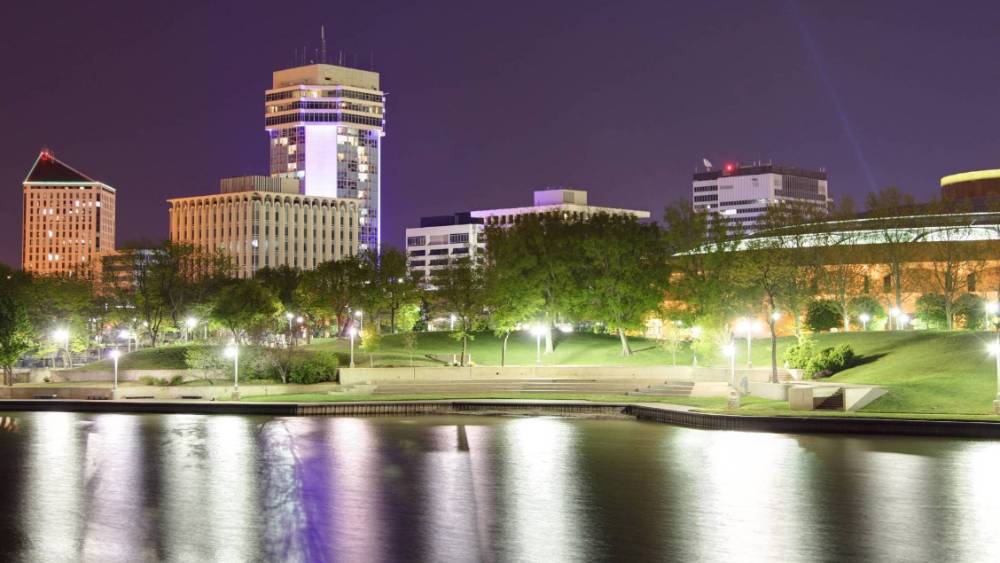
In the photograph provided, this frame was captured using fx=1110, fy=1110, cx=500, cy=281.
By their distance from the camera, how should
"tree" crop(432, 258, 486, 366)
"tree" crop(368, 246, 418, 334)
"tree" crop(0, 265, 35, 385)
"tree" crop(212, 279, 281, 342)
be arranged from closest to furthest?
"tree" crop(0, 265, 35, 385) → "tree" crop(212, 279, 281, 342) → "tree" crop(432, 258, 486, 366) → "tree" crop(368, 246, 418, 334)

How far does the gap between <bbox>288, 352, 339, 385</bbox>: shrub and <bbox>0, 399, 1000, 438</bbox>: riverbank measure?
1117 centimetres

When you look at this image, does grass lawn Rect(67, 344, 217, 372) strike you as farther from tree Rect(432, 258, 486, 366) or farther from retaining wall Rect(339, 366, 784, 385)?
tree Rect(432, 258, 486, 366)

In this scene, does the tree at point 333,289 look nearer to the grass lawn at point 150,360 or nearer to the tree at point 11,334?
the grass lawn at point 150,360

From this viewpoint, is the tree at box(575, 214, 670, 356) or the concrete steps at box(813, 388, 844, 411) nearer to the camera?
the concrete steps at box(813, 388, 844, 411)

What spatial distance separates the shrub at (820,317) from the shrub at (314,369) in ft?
126

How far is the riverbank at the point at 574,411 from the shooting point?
A: 44.5 metres

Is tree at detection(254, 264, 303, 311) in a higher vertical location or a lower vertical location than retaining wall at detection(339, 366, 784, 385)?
higher

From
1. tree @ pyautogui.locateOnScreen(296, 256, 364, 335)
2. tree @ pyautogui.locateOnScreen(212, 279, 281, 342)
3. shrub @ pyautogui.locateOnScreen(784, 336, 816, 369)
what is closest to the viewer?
shrub @ pyautogui.locateOnScreen(784, 336, 816, 369)

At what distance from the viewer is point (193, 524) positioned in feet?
85.0

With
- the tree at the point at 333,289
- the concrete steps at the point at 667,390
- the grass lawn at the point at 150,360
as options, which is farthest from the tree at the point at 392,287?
the concrete steps at the point at 667,390

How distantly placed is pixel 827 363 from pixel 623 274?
27.5 metres

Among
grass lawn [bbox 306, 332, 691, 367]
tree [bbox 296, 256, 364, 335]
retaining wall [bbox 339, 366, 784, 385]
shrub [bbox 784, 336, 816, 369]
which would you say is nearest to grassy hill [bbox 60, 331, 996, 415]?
grass lawn [bbox 306, 332, 691, 367]

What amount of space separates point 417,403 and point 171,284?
6105 centimetres

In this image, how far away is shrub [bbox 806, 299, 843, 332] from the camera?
287ft
